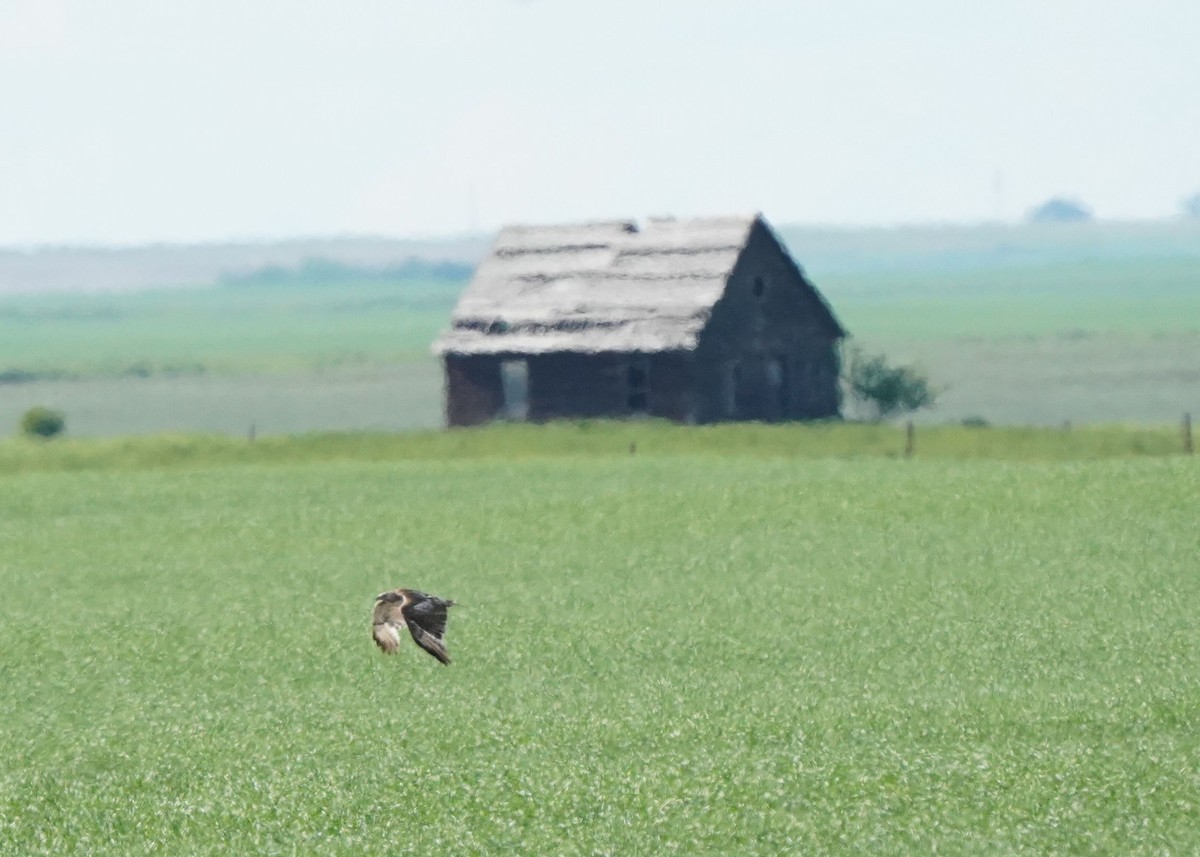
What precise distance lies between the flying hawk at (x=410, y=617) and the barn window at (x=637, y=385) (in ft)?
136

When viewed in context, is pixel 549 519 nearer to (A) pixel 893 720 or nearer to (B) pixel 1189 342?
(A) pixel 893 720

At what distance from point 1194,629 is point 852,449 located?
80.8 feet

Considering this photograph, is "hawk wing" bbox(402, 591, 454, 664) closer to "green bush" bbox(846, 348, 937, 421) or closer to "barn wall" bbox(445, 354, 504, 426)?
"barn wall" bbox(445, 354, 504, 426)

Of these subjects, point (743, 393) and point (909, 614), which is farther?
point (743, 393)

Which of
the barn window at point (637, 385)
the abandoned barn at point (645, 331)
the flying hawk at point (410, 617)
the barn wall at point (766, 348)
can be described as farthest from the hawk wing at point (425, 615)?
the barn window at point (637, 385)

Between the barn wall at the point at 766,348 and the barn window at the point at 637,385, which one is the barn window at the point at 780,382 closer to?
the barn wall at the point at 766,348

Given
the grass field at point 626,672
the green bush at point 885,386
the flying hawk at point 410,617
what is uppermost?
the green bush at point 885,386

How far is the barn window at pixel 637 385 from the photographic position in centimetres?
5647

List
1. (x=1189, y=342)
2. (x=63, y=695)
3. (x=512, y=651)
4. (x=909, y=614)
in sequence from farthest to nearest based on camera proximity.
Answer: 1. (x=1189, y=342)
2. (x=909, y=614)
3. (x=512, y=651)
4. (x=63, y=695)

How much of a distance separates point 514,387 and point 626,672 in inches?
1349

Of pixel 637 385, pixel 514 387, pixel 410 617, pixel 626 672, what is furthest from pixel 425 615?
pixel 514 387

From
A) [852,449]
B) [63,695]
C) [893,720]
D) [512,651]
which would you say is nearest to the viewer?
[893,720]

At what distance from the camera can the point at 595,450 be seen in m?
52.1

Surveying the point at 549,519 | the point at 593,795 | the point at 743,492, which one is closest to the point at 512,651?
the point at 593,795
